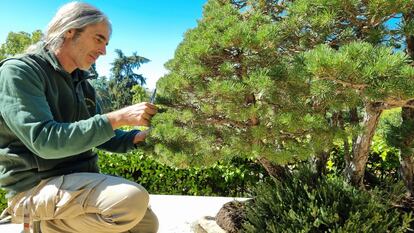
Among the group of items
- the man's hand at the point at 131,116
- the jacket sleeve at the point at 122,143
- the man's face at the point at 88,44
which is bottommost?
the jacket sleeve at the point at 122,143

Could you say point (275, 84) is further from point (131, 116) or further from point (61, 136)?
point (61, 136)

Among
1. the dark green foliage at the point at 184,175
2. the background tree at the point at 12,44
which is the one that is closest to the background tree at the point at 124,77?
the background tree at the point at 12,44

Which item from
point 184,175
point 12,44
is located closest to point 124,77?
point 12,44

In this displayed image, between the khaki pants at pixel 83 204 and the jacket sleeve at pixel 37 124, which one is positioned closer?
the jacket sleeve at pixel 37 124

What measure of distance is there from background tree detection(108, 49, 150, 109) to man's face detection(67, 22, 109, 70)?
118 ft

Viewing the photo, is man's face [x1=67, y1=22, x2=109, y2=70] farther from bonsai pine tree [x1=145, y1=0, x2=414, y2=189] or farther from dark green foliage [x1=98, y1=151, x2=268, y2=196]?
dark green foliage [x1=98, y1=151, x2=268, y2=196]

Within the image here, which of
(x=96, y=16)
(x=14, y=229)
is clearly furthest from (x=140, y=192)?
(x=14, y=229)

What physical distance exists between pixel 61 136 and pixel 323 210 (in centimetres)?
153

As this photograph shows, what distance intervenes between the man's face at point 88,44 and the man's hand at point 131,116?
358mm

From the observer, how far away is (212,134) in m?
2.31

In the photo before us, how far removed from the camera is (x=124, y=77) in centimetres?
3916

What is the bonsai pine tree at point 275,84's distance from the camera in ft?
6.12

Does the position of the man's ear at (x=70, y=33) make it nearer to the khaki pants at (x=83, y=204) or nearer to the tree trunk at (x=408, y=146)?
the khaki pants at (x=83, y=204)

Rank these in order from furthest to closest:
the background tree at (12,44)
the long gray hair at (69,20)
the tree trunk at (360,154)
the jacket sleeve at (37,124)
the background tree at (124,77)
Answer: the background tree at (124,77) < the background tree at (12,44) < the tree trunk at (360,154) < the long gray hair at (69,20) < the jacket sleeve at (37,124)
